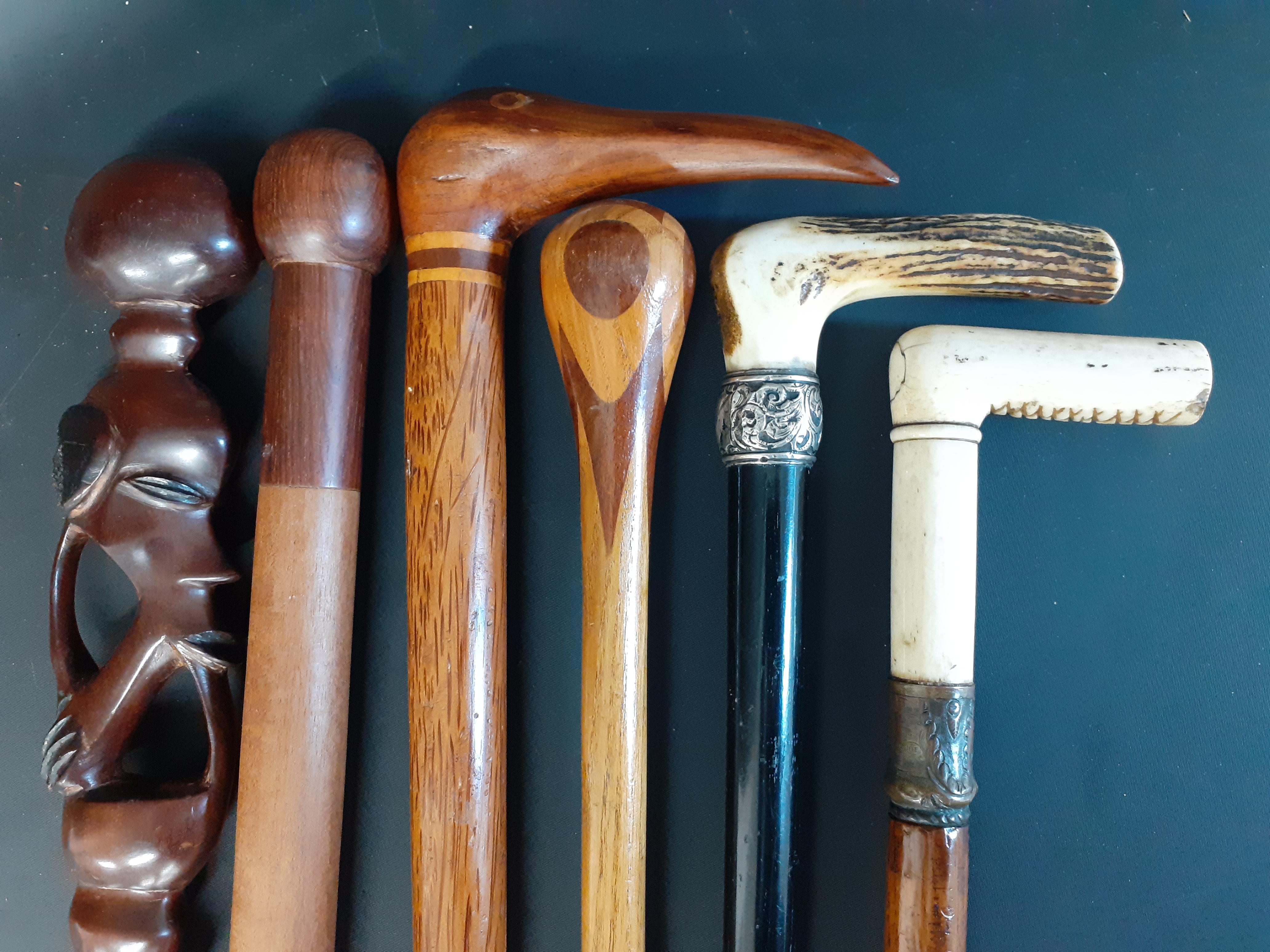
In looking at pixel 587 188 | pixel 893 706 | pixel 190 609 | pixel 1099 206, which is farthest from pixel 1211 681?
pixel 190 609

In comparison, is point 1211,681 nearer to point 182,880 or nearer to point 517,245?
point 517,245

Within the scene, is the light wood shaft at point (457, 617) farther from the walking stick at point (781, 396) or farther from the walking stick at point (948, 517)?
the walking stick at point (948, 517)

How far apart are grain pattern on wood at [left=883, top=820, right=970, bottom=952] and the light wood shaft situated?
30 centimetres

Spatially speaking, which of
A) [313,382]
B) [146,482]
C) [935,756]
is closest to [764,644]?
[935,756]

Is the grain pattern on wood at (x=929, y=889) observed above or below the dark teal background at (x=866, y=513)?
below

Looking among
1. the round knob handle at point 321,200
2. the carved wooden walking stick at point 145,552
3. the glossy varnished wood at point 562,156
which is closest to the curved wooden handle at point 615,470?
the glossy varnished wood at point 562,156

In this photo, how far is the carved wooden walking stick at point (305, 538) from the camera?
67cm

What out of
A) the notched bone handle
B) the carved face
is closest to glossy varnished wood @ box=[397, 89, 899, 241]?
the notched bone handle

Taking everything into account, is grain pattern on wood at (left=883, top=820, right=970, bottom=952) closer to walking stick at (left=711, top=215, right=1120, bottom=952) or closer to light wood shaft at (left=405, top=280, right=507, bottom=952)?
walking stick at (left=711, top=215, right=1120, bottom=952)

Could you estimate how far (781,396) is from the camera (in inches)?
26.2

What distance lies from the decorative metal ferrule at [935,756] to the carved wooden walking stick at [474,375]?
12.1 inches

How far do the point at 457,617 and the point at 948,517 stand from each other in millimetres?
→ 380

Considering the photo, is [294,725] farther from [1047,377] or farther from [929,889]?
[1047,377]

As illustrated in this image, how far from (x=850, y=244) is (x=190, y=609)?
617mm
